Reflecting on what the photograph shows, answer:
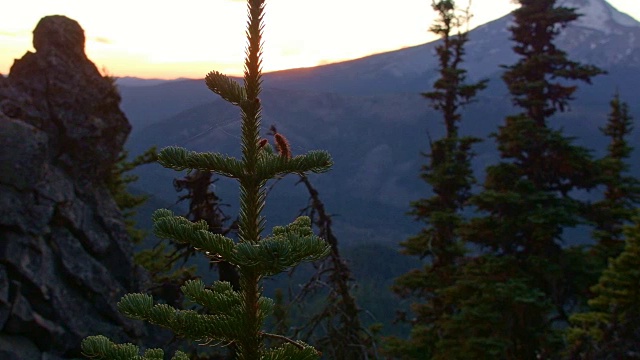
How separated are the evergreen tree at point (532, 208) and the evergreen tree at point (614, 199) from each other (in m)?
1.14

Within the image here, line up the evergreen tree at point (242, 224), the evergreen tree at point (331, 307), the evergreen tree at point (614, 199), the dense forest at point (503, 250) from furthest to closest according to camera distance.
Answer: the evergreen tree at point (614, 199)
the dense forest at point (503, 250)
the evergreen tree at point (331, 307)
the evergreen tree at point (242, 224)

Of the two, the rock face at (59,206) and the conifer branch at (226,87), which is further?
the rock face at (59,206)

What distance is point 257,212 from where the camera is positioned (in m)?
3.46

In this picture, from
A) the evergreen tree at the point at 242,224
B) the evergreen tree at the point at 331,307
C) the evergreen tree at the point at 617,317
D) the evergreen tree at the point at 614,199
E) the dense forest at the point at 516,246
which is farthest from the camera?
the evergreen tree at the point at 614,199

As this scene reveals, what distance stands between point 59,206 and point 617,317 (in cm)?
1607

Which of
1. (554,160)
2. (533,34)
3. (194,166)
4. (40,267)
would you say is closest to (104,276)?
(40,267)

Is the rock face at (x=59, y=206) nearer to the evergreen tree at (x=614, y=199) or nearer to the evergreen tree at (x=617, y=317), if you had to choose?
the evergreen tree at (x=617, y=317)

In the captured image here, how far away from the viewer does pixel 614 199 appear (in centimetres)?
2581

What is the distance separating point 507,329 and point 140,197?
68.9ft

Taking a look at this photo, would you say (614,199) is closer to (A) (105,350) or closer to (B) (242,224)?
(B) (242,224)

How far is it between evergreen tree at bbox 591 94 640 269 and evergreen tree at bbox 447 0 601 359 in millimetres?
1141

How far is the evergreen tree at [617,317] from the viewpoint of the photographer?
14.2m

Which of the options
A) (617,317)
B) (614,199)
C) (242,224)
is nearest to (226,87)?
(242,224)

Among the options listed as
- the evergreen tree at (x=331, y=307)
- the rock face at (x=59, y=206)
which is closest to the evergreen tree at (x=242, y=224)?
the evergreen tree at (x=331, y=307)
